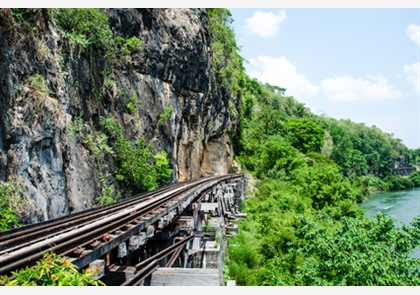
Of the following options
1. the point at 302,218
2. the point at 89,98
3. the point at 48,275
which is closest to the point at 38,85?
the point at 89,98

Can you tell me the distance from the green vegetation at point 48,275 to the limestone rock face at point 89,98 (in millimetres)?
5603

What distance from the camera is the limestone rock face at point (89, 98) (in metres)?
9.82

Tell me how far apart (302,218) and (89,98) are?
10798 mm

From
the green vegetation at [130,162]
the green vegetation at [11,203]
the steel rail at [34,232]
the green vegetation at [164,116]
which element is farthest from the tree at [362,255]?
the green vegetation at [164,116]

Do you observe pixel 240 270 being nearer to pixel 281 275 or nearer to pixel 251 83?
pixel 281 275

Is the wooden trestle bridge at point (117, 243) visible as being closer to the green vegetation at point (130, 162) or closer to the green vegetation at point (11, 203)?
the green vegetation at point (11, 203)

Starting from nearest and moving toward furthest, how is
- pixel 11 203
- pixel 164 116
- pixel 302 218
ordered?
pixel 11 203 → pixel 302 218 → pixel 164 116

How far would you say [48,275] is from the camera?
13.3 feet

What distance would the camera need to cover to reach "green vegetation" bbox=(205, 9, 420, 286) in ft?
36.2

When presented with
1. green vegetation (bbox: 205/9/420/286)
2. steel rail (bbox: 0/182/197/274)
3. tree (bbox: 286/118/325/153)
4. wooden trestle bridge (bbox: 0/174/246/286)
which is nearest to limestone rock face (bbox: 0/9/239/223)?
wooden trestle bridge (bbox: 0/174/246/286)

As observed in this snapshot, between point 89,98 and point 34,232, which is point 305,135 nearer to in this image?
point 89,98

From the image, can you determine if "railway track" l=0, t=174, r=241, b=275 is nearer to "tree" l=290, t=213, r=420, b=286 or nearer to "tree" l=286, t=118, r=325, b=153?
"tree" l=290, t=213, r=420, b=286

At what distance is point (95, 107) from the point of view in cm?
1638

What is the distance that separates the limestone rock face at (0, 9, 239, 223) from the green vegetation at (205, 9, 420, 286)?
719cm
